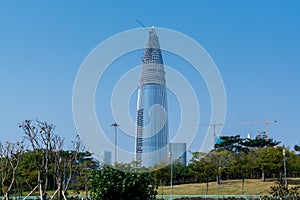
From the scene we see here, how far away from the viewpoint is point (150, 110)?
837cm

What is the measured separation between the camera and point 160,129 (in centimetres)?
862

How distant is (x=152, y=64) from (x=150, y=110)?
3.36ft

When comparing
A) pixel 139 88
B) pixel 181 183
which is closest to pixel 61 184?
pixel 139 88

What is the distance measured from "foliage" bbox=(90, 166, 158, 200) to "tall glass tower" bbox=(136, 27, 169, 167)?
35cm

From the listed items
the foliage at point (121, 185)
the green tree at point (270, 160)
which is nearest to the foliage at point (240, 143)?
the green tree at point (270, 160)

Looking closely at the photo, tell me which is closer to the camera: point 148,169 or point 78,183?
point 148,169

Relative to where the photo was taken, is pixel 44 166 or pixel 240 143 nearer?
pixel 44 166

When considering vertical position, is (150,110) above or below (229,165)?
above

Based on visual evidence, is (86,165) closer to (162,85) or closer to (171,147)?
(171,147)

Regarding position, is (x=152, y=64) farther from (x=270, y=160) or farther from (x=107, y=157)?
(x=270, y=160)

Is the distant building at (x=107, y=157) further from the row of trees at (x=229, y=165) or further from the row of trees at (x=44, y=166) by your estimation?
the row of trees at (x=229, y=165)

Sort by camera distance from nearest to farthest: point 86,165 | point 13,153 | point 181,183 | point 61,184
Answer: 1. point 61,184
2. point 13,153
3. point 86,165
4. point 181,183

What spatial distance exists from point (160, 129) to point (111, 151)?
3.80 feet

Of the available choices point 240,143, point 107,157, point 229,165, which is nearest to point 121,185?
point 107,157
